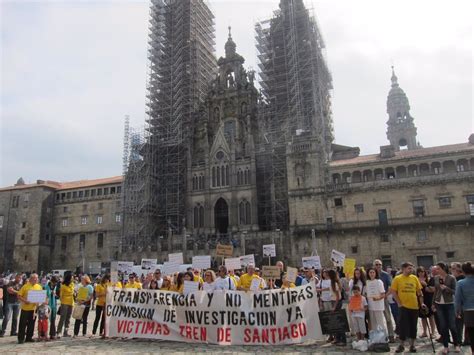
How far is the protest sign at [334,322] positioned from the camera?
12.8 meters

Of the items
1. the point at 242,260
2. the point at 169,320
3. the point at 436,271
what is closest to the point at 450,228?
the point at 242,260

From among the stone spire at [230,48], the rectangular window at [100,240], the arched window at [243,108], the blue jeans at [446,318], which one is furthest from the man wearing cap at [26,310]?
the stone spire at [230,48]

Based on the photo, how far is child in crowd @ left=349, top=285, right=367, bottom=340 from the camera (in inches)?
502

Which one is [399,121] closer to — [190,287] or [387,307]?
[387,307]

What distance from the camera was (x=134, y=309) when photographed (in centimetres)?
1448

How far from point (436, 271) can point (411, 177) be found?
120ft

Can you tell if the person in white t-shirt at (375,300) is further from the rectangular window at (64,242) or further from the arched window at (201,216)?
the rectangular window at (64,242)

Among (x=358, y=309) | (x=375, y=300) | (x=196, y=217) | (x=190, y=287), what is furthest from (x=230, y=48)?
(x=375, y=300)

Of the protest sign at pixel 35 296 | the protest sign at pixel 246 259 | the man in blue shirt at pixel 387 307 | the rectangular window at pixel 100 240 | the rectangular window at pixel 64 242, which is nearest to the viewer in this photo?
the man in blue shirt at pixel 387 307

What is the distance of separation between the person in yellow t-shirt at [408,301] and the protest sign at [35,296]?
1163 centimetres

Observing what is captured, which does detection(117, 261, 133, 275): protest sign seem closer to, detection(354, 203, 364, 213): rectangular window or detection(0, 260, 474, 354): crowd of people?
detection(0, 260, 474, 354): crowd of people

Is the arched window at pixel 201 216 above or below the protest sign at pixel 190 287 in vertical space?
above

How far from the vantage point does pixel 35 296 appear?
14.4 meters

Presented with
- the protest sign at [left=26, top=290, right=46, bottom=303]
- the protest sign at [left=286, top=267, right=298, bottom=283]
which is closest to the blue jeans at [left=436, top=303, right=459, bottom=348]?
the protest sign at [left=286, top=267, right=298, bottom=283]
